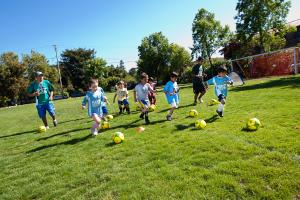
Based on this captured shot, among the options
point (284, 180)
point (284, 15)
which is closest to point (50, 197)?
point (284, 180)

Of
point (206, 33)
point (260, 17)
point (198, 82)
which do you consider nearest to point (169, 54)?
point (206, 33)

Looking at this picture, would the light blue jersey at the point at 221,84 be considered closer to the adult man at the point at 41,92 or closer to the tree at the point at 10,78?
the adult man at the point at 41,92

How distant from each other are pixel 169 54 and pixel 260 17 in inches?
1220

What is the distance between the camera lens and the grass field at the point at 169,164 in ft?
13.9

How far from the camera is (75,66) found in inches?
3179

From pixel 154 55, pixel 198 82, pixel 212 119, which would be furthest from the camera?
pixel 154 55

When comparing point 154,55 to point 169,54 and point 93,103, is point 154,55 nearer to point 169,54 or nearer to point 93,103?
point 169,54

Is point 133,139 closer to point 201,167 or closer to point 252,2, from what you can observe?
point 201,167

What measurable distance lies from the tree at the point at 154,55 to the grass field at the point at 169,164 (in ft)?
171

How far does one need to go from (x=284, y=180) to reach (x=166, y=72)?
5809cm

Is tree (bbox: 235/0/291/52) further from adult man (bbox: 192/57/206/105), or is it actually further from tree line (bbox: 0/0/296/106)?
adult man (bbox: 192/57/206/105)

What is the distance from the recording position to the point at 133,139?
25.5 feet

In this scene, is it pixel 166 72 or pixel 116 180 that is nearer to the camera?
pixel 116 180

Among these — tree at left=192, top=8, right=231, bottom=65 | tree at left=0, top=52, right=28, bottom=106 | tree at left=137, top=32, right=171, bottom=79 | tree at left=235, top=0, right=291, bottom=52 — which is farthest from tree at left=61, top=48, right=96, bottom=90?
tree at left=235, top=0, right=291, bottom=52
